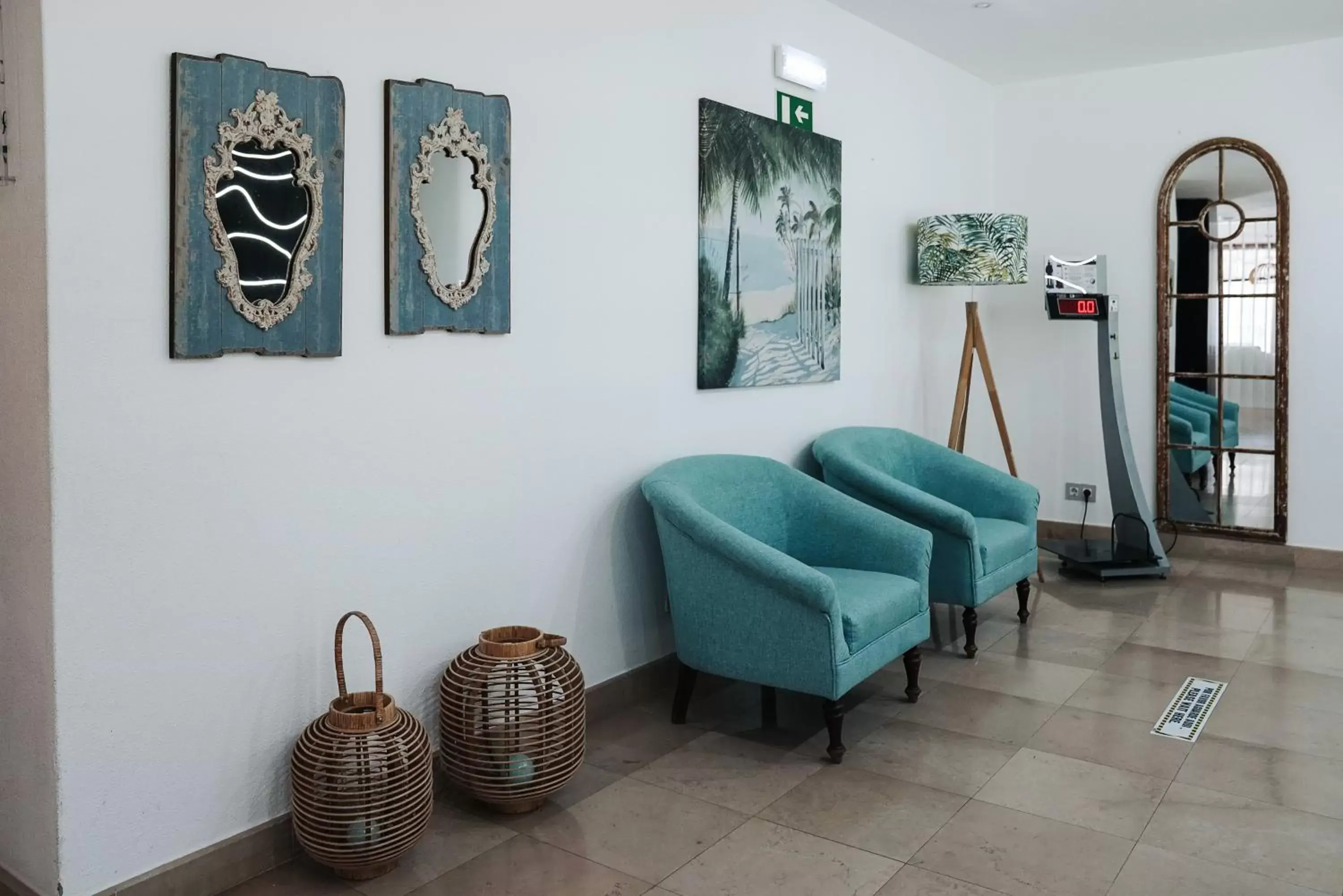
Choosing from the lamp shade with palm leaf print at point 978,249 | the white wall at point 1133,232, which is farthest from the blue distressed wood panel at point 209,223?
the white wall at point 1133,232

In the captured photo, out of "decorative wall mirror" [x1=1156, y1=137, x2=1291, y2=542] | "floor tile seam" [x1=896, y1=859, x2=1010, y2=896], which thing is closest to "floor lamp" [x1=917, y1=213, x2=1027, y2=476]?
"decorative wall mirror" [x1=1156, y1=137, x2=1291, y2=542]

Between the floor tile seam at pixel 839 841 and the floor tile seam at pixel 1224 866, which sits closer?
the floor tile seam at pixel 1224 866

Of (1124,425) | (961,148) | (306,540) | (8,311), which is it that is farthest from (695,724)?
(961,148)

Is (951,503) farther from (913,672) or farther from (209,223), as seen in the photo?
(209,223)

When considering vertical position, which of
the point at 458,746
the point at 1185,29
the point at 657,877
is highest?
the point at 1185,29

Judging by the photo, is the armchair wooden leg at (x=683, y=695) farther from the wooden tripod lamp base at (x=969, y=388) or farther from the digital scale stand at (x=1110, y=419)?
the digital scale stand at (x=1110, y=419)

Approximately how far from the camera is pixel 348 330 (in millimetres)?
2715

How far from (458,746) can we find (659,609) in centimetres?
115

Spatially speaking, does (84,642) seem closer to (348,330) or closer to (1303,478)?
(348,330)

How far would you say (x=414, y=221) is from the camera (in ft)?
9.32

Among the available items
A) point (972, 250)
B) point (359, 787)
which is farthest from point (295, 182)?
point (972, 250)

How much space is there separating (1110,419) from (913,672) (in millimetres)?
2553

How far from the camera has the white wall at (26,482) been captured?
7.11 feet

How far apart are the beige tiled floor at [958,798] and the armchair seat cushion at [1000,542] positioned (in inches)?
14.7
